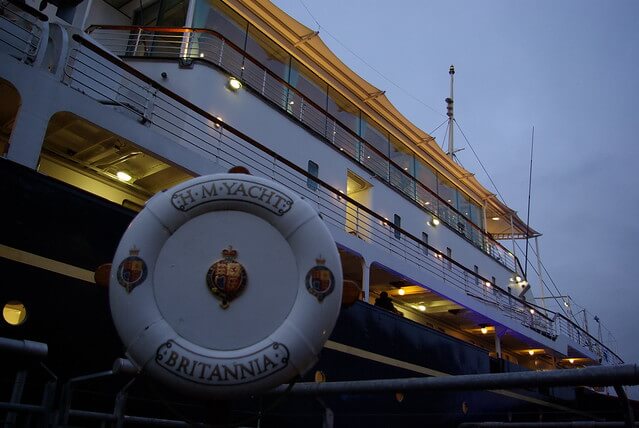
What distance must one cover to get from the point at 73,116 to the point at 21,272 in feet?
6.82

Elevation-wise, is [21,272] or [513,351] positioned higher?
[513,351]

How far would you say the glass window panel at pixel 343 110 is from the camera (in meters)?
13.0

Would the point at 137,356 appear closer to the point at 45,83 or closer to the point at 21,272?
the point at 21,272

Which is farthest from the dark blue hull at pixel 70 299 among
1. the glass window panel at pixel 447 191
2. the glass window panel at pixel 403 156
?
the glass window panel at pixel 447 191

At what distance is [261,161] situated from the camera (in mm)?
9406

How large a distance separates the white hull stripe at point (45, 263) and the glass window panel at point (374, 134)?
30.6 feet

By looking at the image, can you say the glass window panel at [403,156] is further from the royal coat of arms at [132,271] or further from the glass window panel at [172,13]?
Result: the royal coat of arms at [132,271]

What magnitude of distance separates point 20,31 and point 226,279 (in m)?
5.57

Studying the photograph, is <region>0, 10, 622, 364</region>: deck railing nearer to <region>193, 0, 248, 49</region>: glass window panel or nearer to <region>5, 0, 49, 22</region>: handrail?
<region>5, 0, 49, 22</region>: handrail

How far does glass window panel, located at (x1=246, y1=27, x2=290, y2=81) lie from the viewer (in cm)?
1127

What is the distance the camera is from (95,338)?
516 centimetres

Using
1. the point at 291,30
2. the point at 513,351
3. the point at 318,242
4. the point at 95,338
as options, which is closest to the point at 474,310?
the point at 513,351

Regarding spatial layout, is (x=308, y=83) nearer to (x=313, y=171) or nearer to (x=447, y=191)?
(x=313, y=171)

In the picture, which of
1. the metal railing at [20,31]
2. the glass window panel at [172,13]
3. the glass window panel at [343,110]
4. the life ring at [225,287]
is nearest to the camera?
the life ring at [225,287]
